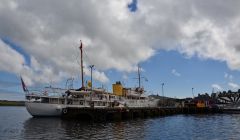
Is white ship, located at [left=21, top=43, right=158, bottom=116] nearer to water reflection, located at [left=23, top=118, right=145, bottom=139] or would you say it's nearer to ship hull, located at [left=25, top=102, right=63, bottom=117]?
ship hull, located at [left=25, top=102, right=63, bottom=117]

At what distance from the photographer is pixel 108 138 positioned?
38.6 meters

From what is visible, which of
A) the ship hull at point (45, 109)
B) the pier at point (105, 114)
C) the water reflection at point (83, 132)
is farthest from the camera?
the ship hull at point (45, 109)

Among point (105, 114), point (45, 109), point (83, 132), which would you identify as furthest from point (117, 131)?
point (45, 109)

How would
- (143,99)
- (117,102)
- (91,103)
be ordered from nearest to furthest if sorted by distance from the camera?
1. (91,103)
2. (117,102)
3. (143,99)

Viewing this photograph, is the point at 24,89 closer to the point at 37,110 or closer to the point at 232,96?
the point at 37,110

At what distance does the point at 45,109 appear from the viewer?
76.1 m

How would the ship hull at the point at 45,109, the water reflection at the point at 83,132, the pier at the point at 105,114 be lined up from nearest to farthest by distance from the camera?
the water reflection at the point at 83,132
the pier at the point at 105,114
the ship hull at the point at 45,109

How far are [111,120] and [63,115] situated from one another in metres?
12.0

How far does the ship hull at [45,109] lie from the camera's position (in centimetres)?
7588

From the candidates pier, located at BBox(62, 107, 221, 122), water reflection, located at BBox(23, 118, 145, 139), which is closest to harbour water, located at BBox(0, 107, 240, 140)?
water reflection, located at BBox(23, 118, 145, 139)

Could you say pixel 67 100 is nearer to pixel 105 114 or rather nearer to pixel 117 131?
pixel 105 114

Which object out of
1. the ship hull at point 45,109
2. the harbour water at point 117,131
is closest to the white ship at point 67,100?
the ship hull at point 45,109

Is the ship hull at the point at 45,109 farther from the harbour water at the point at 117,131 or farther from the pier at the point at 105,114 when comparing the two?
the harbour water at the point at 117,131

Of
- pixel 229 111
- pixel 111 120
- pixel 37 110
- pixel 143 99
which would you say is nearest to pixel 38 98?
pixel 37 110
